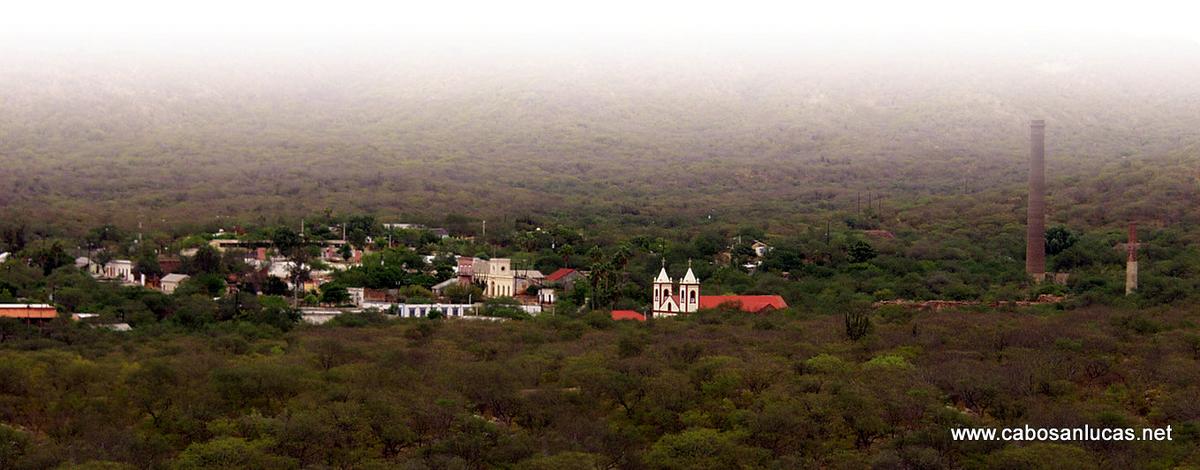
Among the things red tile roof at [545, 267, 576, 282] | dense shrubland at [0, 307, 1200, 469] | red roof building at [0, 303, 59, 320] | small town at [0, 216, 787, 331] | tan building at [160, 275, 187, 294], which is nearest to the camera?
dense shrubland at [0, 307, 1200, 469]

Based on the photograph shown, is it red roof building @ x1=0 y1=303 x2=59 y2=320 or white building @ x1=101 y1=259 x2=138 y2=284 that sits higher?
white building @ x1=101 y1=259 x2=138 y2=284

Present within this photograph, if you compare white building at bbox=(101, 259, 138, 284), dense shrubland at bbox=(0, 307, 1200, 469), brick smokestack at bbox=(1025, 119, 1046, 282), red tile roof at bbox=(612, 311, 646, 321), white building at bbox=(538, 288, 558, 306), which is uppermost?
brick smokestack at bbox=(1025, 119, 1046, 282)

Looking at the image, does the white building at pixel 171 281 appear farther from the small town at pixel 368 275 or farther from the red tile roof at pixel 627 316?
the red tile roof at pixel 627 316

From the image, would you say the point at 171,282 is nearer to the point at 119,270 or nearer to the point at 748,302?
the point at 119,270

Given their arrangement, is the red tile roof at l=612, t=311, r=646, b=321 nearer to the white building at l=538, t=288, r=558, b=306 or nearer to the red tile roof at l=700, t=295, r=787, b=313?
the red tile roof at l=700, t=295, r=787, b=313

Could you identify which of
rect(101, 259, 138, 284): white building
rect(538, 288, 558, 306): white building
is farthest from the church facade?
rect(101, 259, 138, 284): white building

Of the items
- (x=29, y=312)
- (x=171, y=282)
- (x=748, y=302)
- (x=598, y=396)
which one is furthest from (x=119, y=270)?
(x=598, y=396)

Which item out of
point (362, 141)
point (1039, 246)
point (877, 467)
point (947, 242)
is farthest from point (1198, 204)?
point (362, 141)

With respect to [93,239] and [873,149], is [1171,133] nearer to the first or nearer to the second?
[873,149]
